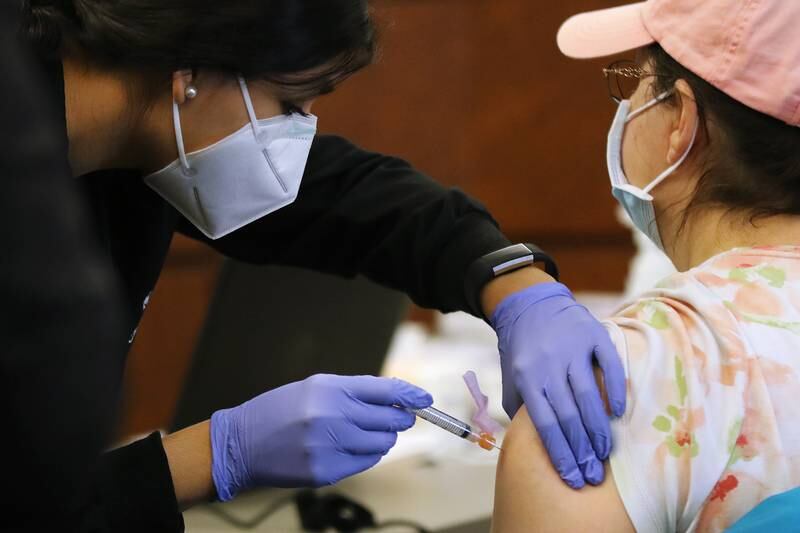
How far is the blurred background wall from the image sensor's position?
3.35 m

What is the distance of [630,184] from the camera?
1224 mm

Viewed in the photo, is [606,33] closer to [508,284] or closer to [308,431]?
[508,284]

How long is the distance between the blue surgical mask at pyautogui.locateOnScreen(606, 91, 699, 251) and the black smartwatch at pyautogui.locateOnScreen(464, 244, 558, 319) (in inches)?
6.9

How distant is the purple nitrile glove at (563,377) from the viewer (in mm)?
991

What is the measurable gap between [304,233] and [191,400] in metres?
0.40

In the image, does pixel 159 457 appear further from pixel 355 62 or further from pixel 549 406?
pixel 355 62

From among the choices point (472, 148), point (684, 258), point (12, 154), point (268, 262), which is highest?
point (12, 154)

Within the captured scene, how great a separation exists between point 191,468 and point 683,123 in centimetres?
71

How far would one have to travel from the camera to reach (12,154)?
2.40 ft

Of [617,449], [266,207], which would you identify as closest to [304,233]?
[266,207]

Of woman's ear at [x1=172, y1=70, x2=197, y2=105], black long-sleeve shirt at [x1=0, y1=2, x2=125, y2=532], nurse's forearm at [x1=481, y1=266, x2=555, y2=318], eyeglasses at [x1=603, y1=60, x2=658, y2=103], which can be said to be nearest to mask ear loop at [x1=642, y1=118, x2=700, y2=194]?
eyeglasses at [x1=603, y1=60, x2=658, y2=103]

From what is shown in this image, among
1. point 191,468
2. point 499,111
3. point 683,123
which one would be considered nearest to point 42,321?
point 191,468

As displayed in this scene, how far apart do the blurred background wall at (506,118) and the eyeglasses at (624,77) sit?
6.73 feet

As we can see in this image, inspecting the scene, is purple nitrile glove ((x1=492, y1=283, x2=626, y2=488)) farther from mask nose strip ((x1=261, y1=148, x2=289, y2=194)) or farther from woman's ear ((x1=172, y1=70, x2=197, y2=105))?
woman's ear ((x1=172, y1=70, x2=197, y2=105))
